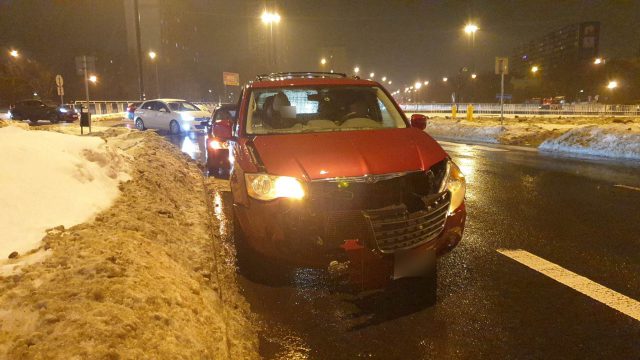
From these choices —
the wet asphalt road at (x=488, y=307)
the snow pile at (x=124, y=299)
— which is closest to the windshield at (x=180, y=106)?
the wet asphalt road at (x=488, y=307)

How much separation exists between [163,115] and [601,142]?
1887 cm

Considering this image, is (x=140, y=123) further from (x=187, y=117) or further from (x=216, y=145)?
(x=216, y=145)

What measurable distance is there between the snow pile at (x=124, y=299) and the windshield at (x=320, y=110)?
5.19 ft

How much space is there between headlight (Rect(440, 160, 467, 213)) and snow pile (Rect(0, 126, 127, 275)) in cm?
334

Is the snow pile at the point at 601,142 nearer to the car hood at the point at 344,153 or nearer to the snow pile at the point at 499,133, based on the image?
the snow pile at the point at 499,133

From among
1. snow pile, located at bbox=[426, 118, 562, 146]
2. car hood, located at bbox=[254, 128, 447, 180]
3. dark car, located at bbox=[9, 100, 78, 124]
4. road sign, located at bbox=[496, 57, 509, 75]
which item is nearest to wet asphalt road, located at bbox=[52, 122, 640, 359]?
car hood, located at bbox=[254, 128, 447, 180]

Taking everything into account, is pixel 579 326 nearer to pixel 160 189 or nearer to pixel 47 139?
pixel 160 189

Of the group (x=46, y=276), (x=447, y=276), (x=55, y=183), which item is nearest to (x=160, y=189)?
(x=55, y=183)

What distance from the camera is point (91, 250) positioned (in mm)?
3660

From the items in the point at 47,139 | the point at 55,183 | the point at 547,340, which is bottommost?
the point at 547,340

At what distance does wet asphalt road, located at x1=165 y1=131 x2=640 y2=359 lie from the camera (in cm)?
327

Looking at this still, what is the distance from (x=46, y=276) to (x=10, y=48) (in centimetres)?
7420

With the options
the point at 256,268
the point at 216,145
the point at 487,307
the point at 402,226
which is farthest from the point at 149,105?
the point at 487,307

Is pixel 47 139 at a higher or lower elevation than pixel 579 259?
higher
